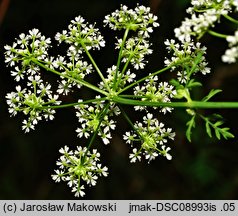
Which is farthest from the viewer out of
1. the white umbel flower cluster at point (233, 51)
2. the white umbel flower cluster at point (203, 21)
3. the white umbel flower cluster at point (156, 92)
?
the white umbel flower cluster at point (156, 92)

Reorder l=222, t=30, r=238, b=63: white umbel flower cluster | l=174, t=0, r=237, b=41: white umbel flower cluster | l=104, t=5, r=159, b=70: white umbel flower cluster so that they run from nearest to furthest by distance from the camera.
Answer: l=222, t=30, r=238, b=63: white umbel flower cluster < l=174, t=0, r=237, b=41: white umbel flower cluster < l=104, t=5, r=159, b=70: white umbel flower cluster

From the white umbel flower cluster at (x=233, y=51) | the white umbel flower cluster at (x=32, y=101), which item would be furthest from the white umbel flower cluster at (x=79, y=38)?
the white umbel flower cluster at (x=233, y=51)

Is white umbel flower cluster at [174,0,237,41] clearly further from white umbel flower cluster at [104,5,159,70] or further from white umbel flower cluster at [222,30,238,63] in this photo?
white umbel flower cluster at [104,5,159,70]

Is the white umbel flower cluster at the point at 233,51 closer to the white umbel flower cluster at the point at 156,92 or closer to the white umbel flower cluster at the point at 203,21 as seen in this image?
the white umbel flower cluster at the point at 203,21

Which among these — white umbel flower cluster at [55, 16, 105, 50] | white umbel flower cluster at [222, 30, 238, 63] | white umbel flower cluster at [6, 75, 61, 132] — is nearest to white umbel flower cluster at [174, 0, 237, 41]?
white umbel flower cluster at [222, 30, 238, 63]

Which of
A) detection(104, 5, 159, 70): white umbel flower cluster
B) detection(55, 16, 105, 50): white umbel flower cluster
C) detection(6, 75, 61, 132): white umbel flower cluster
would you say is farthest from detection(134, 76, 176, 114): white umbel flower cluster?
detection(6, 75, 61, 132): white umbel flower cluster

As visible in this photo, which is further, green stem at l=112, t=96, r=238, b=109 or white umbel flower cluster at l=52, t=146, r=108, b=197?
white umbel flower cluster at l=52, t=146, r=108, b=197

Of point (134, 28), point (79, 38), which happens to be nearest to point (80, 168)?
point (79, 38)

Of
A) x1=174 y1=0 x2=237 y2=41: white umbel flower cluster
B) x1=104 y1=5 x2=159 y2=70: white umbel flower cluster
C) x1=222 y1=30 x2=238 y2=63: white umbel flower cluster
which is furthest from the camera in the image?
x1=104 y1=5 x2=159 y2=70: white umbel flower cluster

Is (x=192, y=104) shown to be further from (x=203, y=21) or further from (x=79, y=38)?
(x=79, y=38)

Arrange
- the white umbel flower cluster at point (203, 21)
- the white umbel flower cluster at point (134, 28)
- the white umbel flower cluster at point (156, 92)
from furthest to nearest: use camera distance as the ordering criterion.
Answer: the white umbel flower cluster at point (134, 28) → the white umbel flower cluster at point (156, 92) → the white umbel flower cluster at point (203, 21)

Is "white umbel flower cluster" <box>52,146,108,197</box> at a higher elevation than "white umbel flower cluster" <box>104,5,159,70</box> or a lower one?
lower

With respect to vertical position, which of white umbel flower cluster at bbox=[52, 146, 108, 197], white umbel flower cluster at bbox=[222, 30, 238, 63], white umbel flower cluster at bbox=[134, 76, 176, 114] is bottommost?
white umbel flower cluster at bbox=[52, 146, 108, 197]
